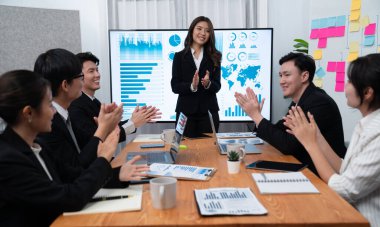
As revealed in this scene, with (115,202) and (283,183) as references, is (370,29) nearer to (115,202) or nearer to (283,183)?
(283,183)

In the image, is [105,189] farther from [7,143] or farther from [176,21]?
[176,21]

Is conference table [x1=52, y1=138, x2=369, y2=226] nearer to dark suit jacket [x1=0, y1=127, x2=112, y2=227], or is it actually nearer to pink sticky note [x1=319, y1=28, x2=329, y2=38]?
dark suit jacket [x1=0, y1=127, x2=112, y2=227]

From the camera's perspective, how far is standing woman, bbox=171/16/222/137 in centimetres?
319

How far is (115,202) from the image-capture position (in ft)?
3.99

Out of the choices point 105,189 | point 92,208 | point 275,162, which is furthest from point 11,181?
point 275,162

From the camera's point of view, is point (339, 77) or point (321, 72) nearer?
point (339, 77)

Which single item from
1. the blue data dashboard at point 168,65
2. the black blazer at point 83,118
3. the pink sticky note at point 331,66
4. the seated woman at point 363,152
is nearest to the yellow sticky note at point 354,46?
the pink sticky note at point 331,66

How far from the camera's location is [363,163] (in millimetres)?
1322

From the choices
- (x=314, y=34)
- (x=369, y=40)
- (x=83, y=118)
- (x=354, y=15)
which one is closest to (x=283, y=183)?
(x=83, y=118)

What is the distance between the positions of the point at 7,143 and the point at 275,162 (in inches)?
46.2

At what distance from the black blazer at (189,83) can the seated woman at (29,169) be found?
1.95m

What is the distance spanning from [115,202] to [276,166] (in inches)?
30.9

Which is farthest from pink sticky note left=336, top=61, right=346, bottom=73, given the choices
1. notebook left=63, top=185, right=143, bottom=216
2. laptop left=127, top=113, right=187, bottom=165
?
notebook left=63, top=185, right=143, bottom=216

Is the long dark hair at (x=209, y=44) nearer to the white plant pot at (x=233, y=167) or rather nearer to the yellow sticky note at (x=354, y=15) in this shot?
the yellow sticky note at (x=354, y=15)
